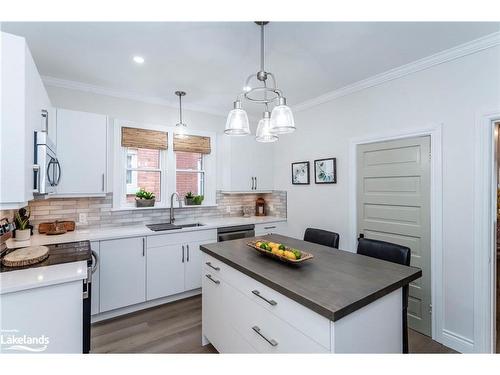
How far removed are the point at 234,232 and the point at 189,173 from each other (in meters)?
1.18

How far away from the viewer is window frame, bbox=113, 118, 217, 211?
321cm

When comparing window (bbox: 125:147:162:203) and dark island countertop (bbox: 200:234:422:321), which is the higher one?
window (bbox: 125:147:162:203)

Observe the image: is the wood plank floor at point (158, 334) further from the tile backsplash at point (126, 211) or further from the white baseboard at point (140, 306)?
the tile backsplash at point (126, 211)

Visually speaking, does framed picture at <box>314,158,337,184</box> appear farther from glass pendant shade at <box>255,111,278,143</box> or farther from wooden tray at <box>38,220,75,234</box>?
wooden tray at <box>38,220,75,234</box>

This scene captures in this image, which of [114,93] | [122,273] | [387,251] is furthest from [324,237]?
[114,93]

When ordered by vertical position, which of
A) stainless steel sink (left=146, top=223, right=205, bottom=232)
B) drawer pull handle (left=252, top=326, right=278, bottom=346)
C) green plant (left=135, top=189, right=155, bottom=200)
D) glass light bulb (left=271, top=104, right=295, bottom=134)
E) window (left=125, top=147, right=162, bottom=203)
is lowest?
drawer pull handle (left=252, top=326, right=278, bottom=346)

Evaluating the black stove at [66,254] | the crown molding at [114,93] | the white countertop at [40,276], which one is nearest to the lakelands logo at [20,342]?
the white countertop at [40,276]

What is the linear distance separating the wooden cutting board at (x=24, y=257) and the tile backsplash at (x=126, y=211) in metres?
0.65

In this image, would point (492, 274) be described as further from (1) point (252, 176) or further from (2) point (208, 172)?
(2) point (208, 172)

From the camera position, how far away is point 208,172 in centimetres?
405

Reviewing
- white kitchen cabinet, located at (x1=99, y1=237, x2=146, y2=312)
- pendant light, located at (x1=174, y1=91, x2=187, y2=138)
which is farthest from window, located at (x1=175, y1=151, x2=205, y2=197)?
white kitchen cabinet, located at (x1=99, y1=237, x2=146, y2=312)

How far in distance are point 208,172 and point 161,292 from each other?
1866 mm
